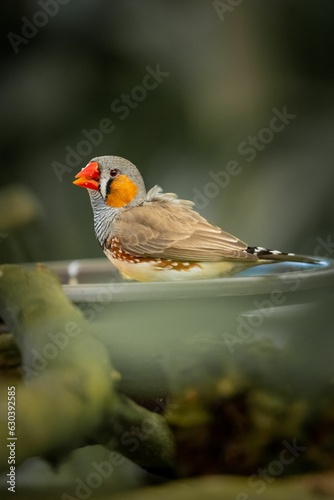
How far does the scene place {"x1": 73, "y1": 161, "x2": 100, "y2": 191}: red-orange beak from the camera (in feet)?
1.97

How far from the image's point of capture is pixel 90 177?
0.60 metres

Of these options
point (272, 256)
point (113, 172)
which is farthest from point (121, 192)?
point (272, 256)

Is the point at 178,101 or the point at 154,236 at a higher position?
the point at 178,101

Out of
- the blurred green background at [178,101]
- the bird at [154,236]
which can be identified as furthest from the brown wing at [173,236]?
the blurred green background at [178,101]

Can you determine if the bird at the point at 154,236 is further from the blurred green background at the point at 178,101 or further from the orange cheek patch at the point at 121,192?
the blurred green background at the point at 178,101

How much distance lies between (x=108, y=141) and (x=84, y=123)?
0.06m

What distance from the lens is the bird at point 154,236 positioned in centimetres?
57

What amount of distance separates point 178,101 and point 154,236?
32 cm

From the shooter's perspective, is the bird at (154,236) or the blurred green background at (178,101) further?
the blurred green background at (178,101)

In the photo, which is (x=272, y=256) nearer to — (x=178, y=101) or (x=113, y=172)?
(x=113, y=172)

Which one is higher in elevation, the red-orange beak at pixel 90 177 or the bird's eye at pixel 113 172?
the bird's eye at pixel 113 172

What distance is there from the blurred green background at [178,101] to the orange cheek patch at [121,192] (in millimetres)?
204

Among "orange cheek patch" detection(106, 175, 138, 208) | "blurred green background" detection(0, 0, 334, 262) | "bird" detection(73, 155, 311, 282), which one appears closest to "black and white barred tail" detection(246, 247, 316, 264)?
"bird" detection(73, 155, 311, 282)

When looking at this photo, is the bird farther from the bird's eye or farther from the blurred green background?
the blurred green background
